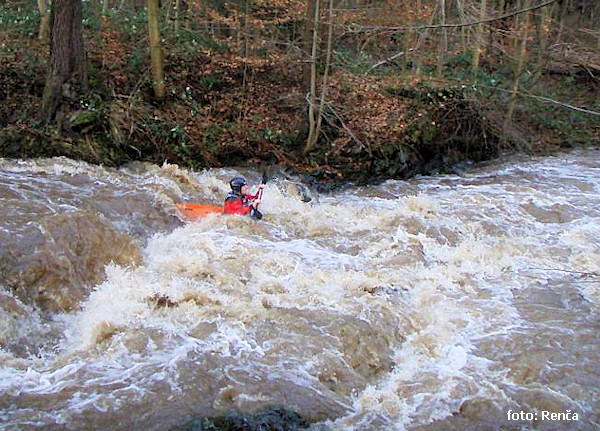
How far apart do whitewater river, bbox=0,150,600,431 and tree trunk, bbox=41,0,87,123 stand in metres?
1.72

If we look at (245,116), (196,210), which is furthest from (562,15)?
(196,210)

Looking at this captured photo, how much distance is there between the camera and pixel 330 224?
29.2 ft

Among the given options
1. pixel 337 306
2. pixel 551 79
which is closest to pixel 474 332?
pixel 337 306

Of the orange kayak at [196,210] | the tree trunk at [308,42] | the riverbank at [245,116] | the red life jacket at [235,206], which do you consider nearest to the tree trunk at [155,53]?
the riverbank at [245,116]

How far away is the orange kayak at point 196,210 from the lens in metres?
8.37

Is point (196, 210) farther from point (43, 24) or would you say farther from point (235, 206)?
point (43, 24)

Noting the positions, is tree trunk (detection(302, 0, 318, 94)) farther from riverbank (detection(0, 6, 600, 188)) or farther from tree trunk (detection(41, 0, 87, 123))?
tree trunk (detection(41, 0, 87, 123))

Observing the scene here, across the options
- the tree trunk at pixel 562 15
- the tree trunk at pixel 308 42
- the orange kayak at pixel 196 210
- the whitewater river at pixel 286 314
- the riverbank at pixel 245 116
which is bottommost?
the whitewater river at pixel 286 314

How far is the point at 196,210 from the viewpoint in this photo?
332 inches

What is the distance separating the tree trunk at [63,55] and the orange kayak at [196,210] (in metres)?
3.77

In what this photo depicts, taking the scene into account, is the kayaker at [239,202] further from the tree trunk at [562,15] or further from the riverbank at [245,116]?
the tree trunk at [562,15]

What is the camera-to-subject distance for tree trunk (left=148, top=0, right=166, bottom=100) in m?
11.3

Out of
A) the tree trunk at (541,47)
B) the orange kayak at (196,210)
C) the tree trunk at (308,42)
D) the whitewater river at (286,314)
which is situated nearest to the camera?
the whitewater river at (286,314)

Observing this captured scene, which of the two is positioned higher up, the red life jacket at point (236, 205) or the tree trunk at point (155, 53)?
the tree trunk at point (155, 53)
